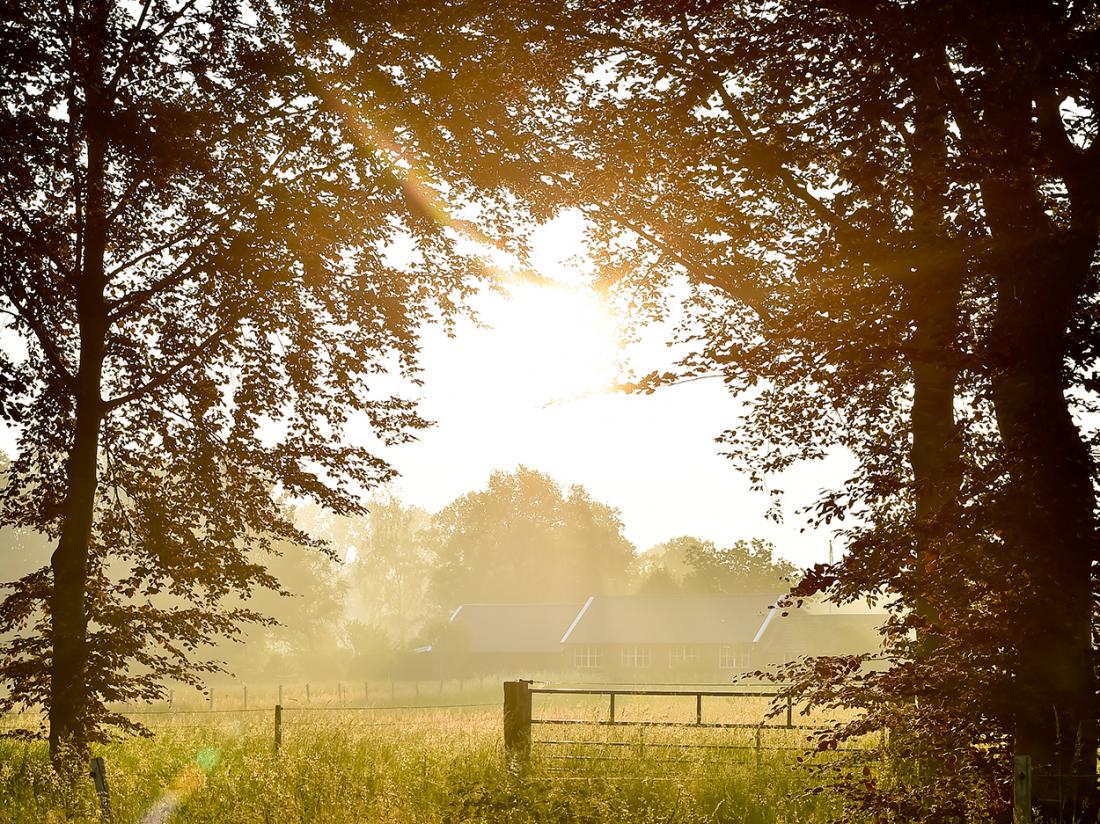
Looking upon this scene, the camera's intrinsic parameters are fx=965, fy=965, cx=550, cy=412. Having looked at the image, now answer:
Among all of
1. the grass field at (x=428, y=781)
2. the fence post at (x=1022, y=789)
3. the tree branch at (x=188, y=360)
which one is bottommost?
the grass field at (x=428, y=781)

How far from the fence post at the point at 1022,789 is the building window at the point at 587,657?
60.5 m

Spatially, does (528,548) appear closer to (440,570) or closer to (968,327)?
(440,570)

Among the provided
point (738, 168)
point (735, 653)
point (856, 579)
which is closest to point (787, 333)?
point (856, 579)

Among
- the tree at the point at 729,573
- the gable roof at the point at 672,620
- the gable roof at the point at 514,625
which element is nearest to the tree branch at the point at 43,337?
the gable roof at the point at 672,620

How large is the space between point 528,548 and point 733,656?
29.5m

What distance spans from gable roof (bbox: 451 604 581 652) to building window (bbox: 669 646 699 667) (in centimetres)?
860

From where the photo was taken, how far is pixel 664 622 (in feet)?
210

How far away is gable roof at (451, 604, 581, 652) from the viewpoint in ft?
221

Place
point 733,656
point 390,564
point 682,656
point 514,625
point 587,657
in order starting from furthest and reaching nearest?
1. point 390,564
2. point 514,625
3. point 587,657
4. point 682,656
5. point 733,656

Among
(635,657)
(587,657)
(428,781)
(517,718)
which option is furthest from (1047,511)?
(587,657)

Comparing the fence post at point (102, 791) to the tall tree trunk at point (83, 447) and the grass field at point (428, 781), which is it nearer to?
the grass field at point (428, 781)

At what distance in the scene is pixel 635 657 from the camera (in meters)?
64.1

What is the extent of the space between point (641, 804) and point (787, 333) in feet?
19.6

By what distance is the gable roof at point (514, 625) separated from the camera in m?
67.2
